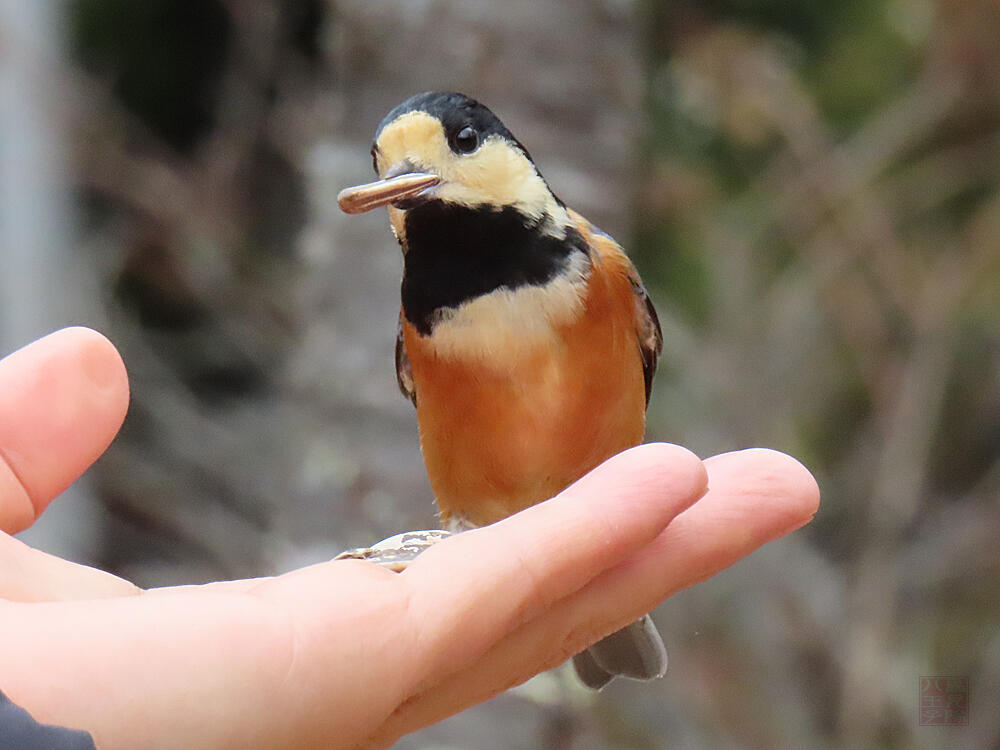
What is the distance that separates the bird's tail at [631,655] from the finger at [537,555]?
1.75 ft

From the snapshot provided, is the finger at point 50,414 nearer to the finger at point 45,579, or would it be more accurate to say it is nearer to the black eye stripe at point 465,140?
the finger at point 45,579

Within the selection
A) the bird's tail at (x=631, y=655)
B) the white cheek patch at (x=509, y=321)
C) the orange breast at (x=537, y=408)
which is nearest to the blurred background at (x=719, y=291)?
the bird's tail at (x=631, y=655)

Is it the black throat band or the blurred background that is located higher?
the black throat band

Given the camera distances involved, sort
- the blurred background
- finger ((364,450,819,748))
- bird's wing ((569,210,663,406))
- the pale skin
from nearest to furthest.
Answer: the pale skin < finger ((364,450,819,748)) < bird's wing ((569,210,663,406)) < the blurred background

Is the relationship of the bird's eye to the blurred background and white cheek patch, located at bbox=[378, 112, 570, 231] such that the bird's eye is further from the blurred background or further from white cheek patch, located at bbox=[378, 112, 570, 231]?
the blurred background

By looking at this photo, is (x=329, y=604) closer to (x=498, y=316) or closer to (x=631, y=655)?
(x=498, y=316)

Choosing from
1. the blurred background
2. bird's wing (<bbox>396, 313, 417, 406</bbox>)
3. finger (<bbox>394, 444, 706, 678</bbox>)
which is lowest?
the blurred background

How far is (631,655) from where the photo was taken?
4.66 feet

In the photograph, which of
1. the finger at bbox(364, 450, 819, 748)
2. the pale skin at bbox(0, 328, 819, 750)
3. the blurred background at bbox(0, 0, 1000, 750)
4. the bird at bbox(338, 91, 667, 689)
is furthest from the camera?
the blurred background at bbox(0, 0, 1000, 750)

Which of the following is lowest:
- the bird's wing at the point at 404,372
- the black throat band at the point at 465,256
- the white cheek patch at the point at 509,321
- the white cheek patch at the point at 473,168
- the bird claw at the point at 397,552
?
the bird claw at the point at 397,552

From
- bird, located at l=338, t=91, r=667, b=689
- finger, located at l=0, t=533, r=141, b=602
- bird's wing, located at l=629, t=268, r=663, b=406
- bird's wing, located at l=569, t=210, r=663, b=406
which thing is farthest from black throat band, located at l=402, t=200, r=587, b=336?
finger, located at l=0, t=533, r=141, b=602

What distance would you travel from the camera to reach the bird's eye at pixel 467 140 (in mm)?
1063

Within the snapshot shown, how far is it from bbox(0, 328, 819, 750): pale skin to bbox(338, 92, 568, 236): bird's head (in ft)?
0.94

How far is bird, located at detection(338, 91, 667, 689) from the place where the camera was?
3.47ft
